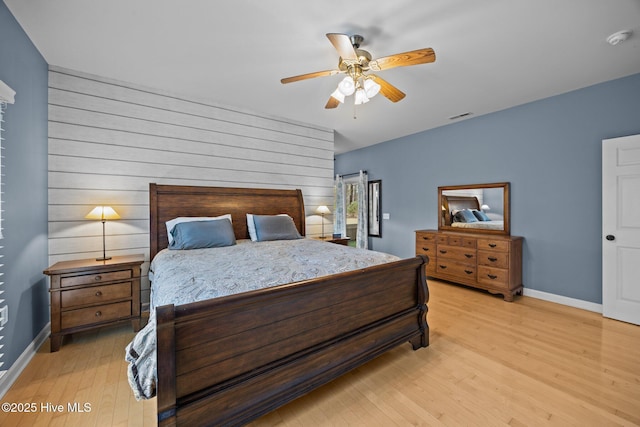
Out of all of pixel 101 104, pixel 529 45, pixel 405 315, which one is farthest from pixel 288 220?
pixel 529 45

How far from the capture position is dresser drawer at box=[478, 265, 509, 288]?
11.6 feet

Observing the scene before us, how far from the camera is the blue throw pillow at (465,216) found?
4.34m

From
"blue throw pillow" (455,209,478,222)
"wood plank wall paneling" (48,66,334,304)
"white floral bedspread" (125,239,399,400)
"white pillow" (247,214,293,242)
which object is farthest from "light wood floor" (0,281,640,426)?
"blue throw pillow" (455,209,478,222)

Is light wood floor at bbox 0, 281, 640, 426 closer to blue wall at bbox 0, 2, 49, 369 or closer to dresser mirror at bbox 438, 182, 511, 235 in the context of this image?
blue wall at bbox 0, 2, 49, 369

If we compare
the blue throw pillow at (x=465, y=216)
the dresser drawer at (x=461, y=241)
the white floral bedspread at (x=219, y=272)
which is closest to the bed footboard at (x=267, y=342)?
the white floral bedspread at (x=219, y=272)

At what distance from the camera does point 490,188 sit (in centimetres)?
410

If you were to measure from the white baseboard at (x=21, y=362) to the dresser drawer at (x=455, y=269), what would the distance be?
4.82m

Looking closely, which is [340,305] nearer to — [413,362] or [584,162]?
[413,362]

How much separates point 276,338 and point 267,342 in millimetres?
57

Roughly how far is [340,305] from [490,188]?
3507 millimetres

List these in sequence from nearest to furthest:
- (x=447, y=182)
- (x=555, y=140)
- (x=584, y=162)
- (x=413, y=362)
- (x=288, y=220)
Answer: (x=413, y=362)
(x=584, y=162)
(x=555, y=140)
(x=288, y=220)
(x=447, y=182)

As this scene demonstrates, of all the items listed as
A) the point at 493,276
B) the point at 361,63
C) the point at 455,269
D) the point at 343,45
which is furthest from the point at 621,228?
the point at 343,45

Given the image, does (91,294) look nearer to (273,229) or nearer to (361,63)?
(273,229)

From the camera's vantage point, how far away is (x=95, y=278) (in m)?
2.46
